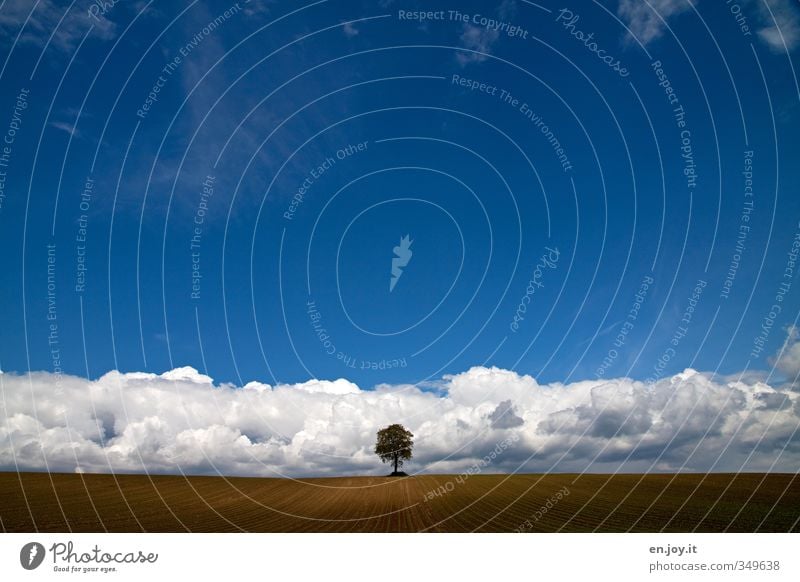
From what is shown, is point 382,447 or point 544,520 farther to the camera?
point 382,447

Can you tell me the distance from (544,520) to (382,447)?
1281 inches

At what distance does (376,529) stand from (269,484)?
1023 inches

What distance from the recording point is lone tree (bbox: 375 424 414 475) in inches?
2055

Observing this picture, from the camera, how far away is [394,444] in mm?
52812

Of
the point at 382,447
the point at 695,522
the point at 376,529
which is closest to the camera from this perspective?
the point at 376,529

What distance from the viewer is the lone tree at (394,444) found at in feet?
171
